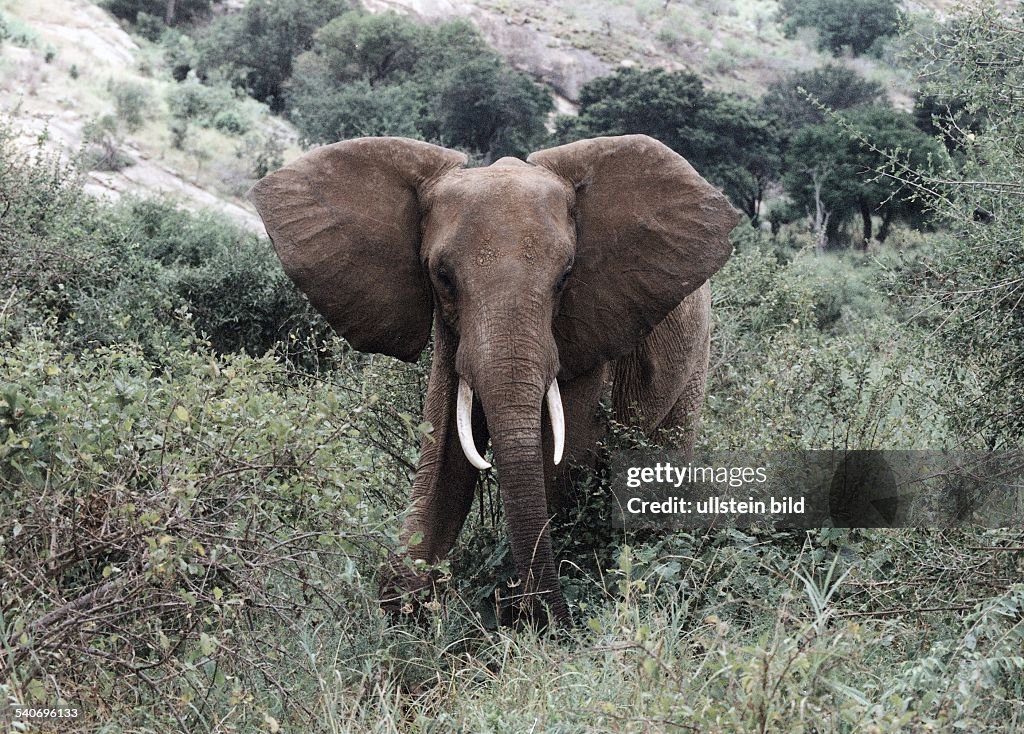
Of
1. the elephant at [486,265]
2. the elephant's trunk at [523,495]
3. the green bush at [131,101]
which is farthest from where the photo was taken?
the green bush at [131,101]

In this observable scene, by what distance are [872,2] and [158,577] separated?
63.3 meters

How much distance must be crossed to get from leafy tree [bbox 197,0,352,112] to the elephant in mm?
41746

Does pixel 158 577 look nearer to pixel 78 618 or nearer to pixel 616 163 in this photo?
pixel 78 618

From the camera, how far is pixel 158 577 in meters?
4.16

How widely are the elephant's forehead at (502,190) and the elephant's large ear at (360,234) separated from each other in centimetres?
24

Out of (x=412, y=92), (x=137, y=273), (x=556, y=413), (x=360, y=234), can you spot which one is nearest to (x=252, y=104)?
(x=412, y=92)

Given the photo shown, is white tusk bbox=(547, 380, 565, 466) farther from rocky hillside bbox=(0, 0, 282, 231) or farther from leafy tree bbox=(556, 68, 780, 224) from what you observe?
leafy tree bbox=(556, 68, 780, 224)

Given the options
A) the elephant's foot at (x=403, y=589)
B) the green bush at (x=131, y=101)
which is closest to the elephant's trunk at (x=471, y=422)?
the elephant's foot at (x=403, y=589)

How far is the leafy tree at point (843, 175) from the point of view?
110ft

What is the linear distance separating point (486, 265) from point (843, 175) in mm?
31019

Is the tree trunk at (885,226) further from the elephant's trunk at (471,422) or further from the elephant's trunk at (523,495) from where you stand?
the elephant's trunk at (523,495)

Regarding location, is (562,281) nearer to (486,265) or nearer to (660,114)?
(486,265)

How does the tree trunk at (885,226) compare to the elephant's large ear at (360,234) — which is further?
the tree trunk at (885,226)

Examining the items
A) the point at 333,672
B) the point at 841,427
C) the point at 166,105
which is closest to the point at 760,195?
the point at 166,105
